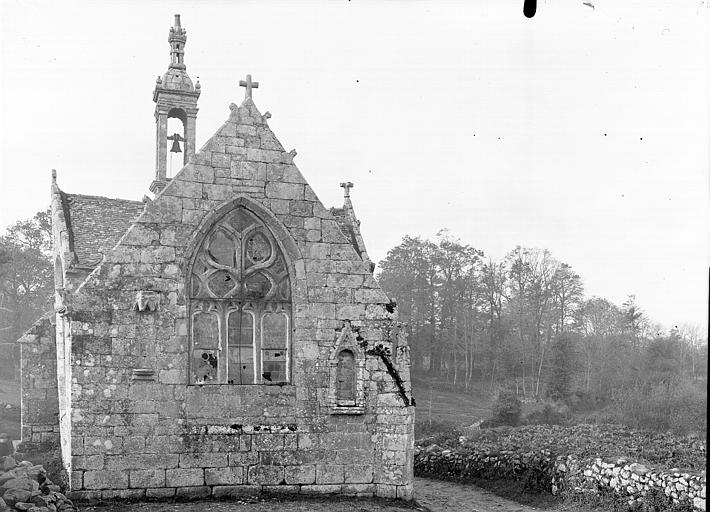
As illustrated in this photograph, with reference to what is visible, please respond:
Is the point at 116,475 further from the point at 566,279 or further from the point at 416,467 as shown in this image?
the point at 566,279

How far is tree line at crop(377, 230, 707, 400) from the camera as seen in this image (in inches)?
1866

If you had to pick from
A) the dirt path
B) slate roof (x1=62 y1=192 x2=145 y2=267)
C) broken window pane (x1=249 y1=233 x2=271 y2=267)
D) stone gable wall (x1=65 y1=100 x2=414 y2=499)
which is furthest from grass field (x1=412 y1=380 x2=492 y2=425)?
broken window pane (x1=249 y1=233 x2=271 y2=267)

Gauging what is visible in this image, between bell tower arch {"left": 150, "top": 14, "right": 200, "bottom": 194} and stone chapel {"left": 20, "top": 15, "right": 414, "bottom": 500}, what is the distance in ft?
25.9

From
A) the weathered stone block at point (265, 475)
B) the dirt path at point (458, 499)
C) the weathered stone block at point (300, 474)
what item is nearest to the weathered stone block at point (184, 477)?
the weathered stone block at point (265, 475)

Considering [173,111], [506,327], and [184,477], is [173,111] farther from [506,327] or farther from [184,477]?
[506,327]

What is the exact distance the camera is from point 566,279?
52.7 meters

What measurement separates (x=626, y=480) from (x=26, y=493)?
37.7 ft

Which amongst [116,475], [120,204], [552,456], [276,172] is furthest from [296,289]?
[552,456]

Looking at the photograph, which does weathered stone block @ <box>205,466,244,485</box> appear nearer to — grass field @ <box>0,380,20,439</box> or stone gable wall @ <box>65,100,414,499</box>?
stone gable wall @ <box>65,100,414,499</box>

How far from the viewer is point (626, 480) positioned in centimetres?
1559

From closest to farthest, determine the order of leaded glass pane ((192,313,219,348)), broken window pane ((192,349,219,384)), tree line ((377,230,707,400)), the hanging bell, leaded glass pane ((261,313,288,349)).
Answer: broken window pane ((192,349,219,384)), leaded glass pane ((192,313,219,348)), leaded glass pane ((261,313,288,349)), the hanging bell, tree line ((377,230,707,400))

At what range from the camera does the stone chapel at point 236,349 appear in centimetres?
1269

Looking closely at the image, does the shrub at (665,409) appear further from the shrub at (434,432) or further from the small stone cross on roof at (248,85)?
the small stone cross on roof at (248,85)

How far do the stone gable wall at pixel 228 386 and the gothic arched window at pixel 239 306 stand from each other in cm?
22
